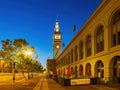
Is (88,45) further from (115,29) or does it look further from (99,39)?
(115,29)

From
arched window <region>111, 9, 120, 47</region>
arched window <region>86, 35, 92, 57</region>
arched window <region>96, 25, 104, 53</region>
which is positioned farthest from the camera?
arched window <region>86, 35, 92, 57</region>

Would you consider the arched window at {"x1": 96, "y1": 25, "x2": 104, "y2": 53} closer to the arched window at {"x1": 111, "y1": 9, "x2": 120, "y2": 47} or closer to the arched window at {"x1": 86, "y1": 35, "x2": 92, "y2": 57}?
the arched window at {"x1": 111, "y1": 9, "x2": 120, "y2": 47}

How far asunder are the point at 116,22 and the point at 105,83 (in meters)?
9.43

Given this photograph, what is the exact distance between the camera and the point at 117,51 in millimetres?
34250

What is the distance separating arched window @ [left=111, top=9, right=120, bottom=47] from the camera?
35.6m

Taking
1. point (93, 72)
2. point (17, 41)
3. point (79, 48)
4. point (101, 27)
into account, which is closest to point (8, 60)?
point (17, 41)

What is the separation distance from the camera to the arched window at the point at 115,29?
3558cm

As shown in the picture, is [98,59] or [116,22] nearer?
[116,22]

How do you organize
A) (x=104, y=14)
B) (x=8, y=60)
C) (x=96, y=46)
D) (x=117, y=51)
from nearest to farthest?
(x=117, y=51)
(x=104, y=14)
(x=96, y=46)
(x=8, y=60)

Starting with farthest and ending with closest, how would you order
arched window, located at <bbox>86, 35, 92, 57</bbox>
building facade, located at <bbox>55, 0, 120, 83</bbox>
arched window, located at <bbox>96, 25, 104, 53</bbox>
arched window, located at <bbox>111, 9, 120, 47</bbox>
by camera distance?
arched window, located at <bbox>86, 35, 92, 57</bbox>
arched window, located at <bbox>96, 25, 104, 53</bbox>
building facade, located at <bbox>55, 0, 120, 83</bbox>
arched window, located at <bbox>111, 9, 120, 47</bbox>

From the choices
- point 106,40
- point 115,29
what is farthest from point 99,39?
point 115,29

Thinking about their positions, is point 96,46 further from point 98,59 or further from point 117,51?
point 117,51

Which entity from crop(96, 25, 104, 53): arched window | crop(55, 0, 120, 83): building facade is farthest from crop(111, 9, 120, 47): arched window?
crop(96, 25, 104, 53): arched window

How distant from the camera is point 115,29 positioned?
120ft
